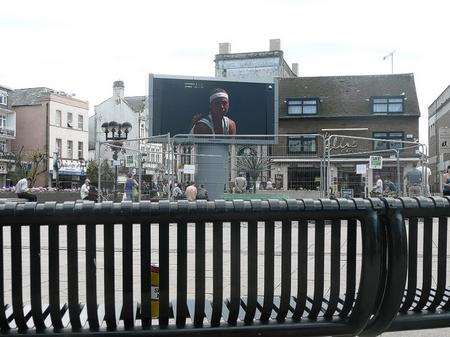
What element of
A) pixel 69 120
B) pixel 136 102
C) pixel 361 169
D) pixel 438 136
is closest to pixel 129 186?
pixel 361 169

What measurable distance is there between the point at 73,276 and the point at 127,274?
29cm

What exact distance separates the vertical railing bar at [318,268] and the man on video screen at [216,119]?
26.2 m

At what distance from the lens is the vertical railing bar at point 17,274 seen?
2.83 meters

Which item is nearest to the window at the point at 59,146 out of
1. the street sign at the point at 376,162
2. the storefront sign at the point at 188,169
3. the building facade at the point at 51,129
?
the building facade at the point at 51,129

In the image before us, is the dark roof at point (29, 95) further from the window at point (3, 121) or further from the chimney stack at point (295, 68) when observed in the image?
the chimney stack at point (295, 68)

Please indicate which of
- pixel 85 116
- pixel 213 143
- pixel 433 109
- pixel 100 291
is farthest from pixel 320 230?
pixel 433 109

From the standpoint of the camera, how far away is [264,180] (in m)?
17.8

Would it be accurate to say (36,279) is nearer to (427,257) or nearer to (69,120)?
(427,257)

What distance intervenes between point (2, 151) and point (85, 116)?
12.2m

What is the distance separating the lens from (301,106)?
4897 cm

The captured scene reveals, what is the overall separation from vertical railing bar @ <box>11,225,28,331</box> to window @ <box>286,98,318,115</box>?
46.7 m

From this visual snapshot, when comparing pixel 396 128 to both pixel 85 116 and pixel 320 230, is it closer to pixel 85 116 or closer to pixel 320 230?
pixel 85 116

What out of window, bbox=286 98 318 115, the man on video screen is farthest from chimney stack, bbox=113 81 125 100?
the man on video screen

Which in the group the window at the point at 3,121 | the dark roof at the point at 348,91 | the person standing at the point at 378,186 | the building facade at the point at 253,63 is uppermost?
the building facade at the point at 253,63
